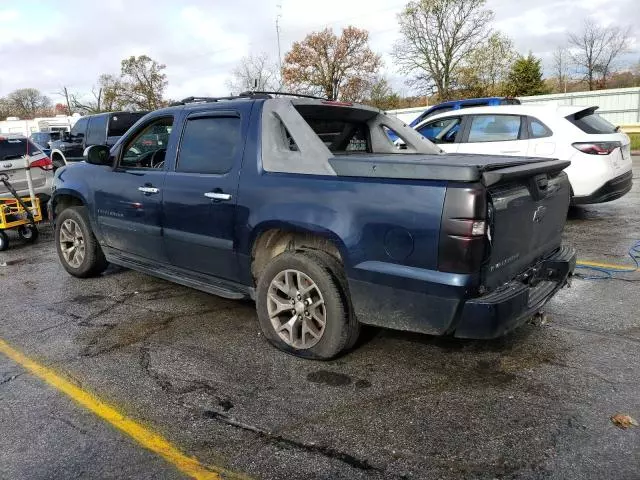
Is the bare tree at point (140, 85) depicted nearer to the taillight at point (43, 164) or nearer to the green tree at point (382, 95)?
the green tree at point (382, 95)

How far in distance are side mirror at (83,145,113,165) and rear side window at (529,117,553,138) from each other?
19.1 ft

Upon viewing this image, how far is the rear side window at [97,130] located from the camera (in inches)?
560

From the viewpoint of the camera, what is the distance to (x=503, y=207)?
3137 mm

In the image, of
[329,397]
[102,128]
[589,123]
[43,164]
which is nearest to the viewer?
[329,397]

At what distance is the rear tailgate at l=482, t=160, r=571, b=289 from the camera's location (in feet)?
10.1

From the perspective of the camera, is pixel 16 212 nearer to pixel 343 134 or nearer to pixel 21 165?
pixel 21 165

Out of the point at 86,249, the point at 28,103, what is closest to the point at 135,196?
the point at 86,249

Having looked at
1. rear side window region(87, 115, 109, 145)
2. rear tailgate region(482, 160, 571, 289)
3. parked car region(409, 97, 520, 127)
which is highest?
parked car region(409, 97, 520, 127)

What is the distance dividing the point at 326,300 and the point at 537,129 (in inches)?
223

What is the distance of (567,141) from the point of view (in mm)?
7625

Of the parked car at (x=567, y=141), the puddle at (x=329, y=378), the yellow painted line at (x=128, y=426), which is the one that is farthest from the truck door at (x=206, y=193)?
the parked car at (x=567, y=141)

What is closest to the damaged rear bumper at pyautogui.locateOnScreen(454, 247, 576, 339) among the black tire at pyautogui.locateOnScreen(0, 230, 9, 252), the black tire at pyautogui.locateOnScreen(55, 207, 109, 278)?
the black tire at pyautogui.locateOnScreen(55, 207, 109, 278)

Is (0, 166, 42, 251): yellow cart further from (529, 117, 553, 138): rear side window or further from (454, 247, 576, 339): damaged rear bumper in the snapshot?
(529, 117, 553, 138): rear side window

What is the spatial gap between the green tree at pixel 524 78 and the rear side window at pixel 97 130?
31171mm
